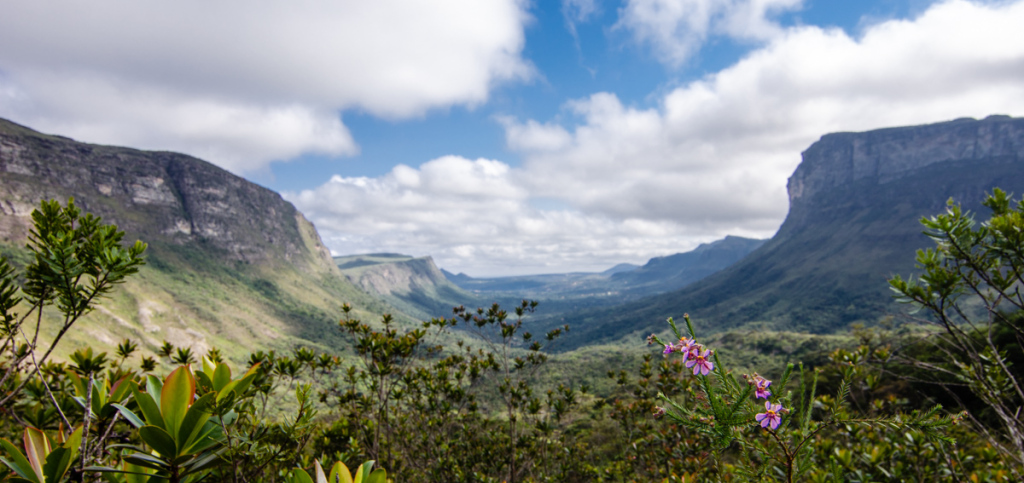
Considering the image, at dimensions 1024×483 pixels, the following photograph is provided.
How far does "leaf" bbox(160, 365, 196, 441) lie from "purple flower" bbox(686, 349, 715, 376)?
2.17m

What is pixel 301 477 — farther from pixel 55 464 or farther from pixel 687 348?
pixel 687 348

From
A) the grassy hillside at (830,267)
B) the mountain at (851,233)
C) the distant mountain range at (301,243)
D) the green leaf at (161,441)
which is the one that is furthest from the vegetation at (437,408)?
the grassy hillside at (830,267)

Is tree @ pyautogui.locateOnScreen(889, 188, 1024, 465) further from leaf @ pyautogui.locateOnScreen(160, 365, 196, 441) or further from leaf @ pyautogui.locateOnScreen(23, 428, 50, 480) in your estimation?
leaf @ pyautogui.locateOnScreen(23, 428, 50, 480)

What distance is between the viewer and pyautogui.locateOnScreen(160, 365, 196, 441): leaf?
1.63m

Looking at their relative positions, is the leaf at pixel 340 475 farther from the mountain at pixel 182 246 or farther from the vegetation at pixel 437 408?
the mountain at pixel 182 246

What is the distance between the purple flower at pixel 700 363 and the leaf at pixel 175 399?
2.17m

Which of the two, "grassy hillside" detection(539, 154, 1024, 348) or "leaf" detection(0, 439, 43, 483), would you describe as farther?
"grassy hillside" detection(539, 154, 1024, 348)

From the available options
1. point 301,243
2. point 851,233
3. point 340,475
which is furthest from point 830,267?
point 301,243

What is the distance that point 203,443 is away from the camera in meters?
1.78

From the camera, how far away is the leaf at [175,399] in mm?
1629

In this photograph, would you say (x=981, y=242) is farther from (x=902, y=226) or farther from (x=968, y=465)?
(x=902, y=226)

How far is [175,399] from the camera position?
1.64m

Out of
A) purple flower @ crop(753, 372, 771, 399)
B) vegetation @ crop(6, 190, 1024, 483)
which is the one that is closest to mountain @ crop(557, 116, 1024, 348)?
vegetation @ crop(6, 190, 1024, 483)

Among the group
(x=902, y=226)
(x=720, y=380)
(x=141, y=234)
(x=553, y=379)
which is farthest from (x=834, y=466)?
(x=902, y=226)
